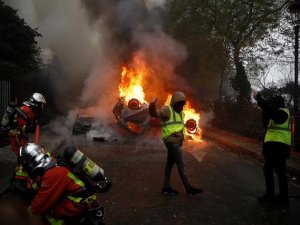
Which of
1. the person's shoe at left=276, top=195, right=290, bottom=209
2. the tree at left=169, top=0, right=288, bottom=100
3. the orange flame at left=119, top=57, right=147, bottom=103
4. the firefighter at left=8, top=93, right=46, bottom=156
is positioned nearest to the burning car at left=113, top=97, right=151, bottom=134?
the orange flame at left=119, top=57, right=147, bottom=103

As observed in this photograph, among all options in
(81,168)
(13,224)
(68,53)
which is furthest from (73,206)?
(68,53)

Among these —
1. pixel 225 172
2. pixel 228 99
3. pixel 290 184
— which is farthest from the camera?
pixel 228 99

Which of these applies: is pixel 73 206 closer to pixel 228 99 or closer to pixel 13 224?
pixel 13 224

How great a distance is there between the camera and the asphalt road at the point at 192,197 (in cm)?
572

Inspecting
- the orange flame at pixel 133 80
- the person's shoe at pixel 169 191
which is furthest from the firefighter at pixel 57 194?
the orange flame at pixel 133 80

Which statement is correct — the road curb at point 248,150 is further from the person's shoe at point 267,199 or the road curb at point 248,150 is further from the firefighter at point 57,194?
the firefighter at point 57,194

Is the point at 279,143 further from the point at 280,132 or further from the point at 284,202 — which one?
the point at 284,202

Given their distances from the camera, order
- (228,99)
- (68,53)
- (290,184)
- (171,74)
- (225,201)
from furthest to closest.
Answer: (68,53), (171,74), (228,99), (290,184), (225,201)

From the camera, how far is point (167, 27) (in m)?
22.9

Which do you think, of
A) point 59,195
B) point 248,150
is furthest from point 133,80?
point 59,195

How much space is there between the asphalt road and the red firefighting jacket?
2.13 m

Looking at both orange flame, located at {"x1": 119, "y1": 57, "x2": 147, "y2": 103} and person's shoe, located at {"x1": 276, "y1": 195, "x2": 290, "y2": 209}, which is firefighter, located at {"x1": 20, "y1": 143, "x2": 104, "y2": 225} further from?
orange flame, located at {"x1": 119, "y1": 57, "x2": 147, "y2": 103}

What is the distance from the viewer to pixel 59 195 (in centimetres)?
333

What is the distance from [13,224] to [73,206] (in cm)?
149
